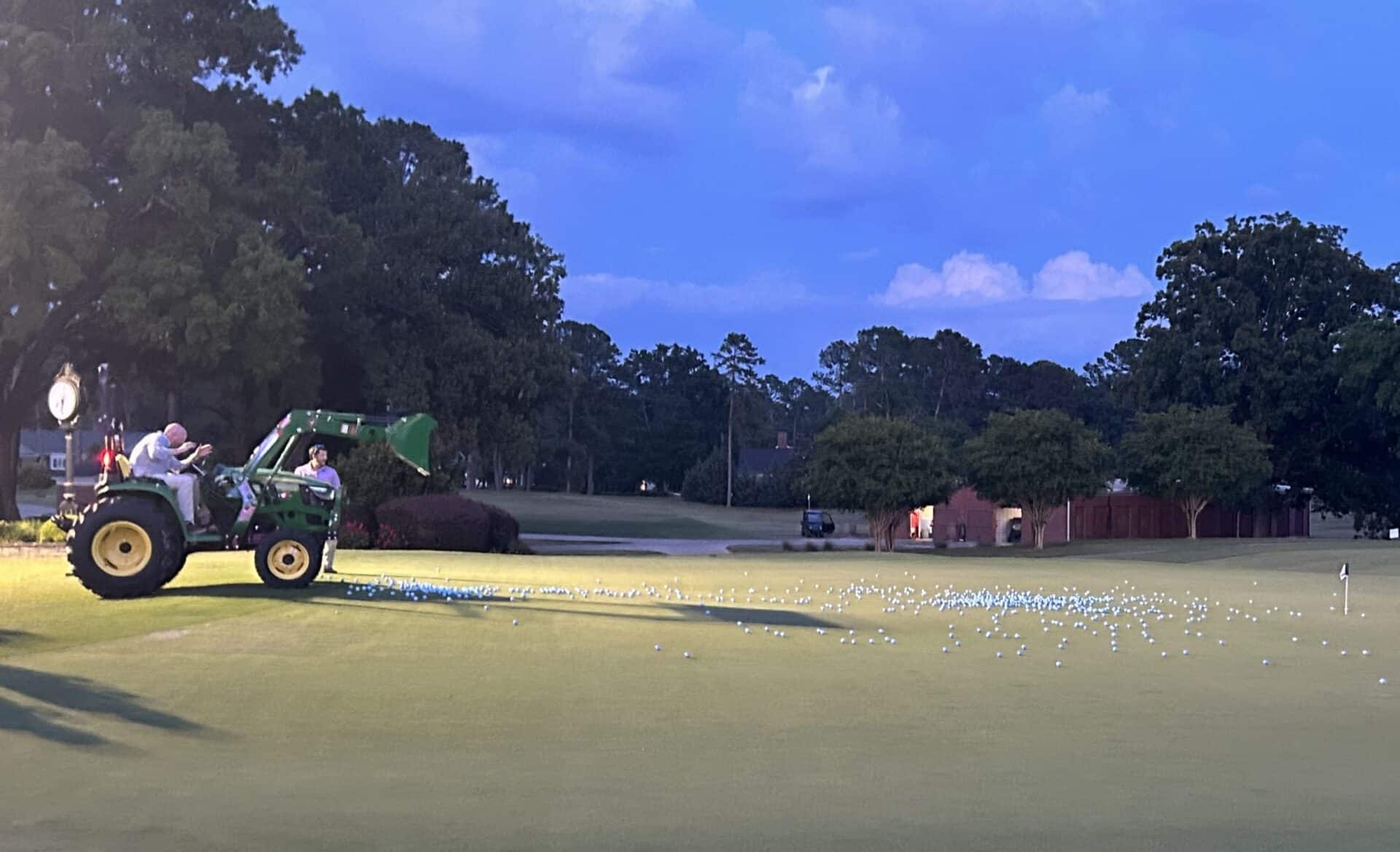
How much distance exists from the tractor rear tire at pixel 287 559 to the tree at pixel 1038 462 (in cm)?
4082

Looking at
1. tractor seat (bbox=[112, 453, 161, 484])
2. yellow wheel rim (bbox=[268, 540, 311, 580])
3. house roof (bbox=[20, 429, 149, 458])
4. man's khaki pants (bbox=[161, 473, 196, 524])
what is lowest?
yellow wheel rim (bbox=[268, 540, 311, 580])

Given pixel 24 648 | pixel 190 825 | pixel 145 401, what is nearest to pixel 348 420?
pixel 24 648

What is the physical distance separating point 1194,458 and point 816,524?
2788 centimetres

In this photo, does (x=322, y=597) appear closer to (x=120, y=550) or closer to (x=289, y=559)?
(x=289, y=559)

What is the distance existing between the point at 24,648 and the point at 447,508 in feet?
88.4

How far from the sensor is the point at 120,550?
17.2m

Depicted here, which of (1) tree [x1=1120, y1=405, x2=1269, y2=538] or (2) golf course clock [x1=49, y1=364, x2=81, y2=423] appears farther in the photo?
(1) tree [x1=1120, y1=405, x2=1269, y2=538]

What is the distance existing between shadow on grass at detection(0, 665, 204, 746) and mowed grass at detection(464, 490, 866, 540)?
65283 millimetres

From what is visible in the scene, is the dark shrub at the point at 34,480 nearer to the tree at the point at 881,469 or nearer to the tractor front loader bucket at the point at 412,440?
the tree at the point at 881,469

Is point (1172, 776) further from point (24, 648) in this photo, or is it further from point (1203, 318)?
point (1203, 318)

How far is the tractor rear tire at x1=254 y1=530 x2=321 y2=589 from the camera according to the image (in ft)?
61.7

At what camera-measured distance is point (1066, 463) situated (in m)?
55.8

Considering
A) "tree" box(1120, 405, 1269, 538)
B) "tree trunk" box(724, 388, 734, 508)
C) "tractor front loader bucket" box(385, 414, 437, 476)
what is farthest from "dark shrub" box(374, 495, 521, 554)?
"tree trunk" box(724, 388, 734, 508)

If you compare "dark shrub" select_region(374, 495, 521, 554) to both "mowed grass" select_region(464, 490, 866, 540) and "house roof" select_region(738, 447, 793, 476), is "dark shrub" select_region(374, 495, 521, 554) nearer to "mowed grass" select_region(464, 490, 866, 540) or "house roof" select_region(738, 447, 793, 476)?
"mowed grass" select_region(464, 490, 866, 540)
